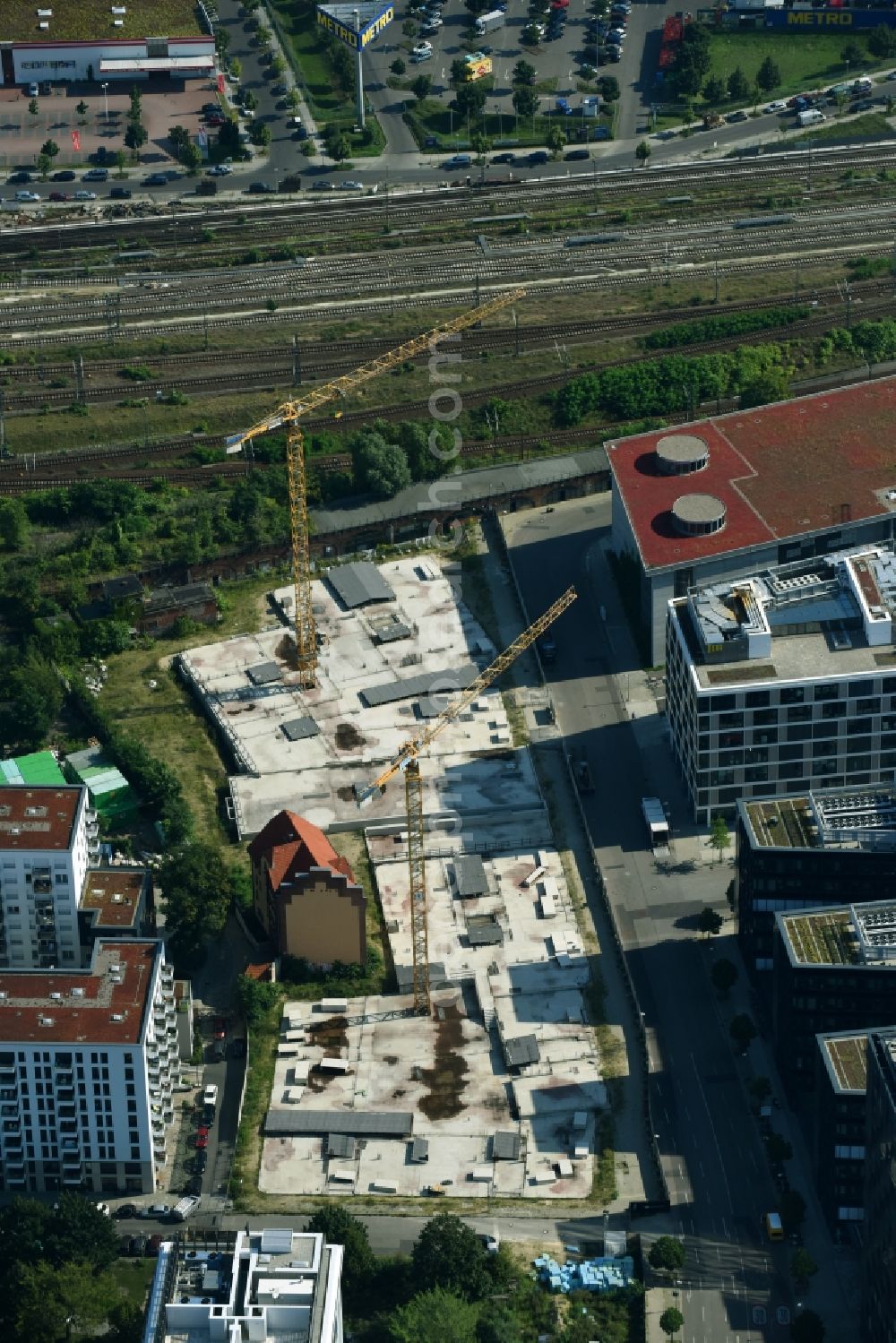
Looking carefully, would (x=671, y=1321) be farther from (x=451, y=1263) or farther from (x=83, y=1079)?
(x=83, y=1079)

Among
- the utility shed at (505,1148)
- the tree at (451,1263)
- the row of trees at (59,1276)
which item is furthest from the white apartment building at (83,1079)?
the utility shed at (505,1148)

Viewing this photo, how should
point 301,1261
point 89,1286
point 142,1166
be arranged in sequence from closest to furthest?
point 301,1261 → point 89,1286 → point 142,1166

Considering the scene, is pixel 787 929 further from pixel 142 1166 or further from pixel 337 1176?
pixel 142 1166

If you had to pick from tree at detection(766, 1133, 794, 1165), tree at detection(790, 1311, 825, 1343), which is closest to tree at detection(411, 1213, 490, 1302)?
tree at detection(790, 1311, 825, 1343)

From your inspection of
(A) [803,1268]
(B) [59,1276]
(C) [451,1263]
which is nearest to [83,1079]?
(B) [59,1276]

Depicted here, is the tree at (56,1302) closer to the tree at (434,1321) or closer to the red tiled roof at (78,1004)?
the red tiled roof at (78,1004)

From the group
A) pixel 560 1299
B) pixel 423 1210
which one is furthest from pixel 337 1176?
pixel 560 1299
